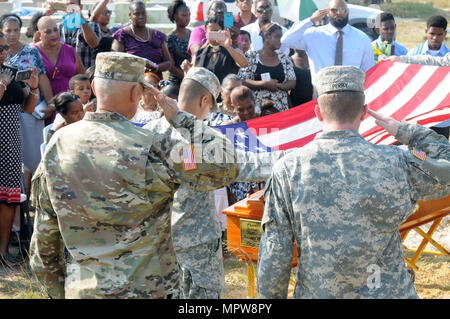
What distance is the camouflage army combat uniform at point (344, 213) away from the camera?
2.53 meters

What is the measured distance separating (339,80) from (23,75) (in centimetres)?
406

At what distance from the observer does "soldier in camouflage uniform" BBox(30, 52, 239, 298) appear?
8.29 ft

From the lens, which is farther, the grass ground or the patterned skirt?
the grass ground

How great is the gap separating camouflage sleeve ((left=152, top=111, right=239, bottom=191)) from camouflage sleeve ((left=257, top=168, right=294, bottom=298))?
0.70 ft

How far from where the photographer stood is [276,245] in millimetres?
2590

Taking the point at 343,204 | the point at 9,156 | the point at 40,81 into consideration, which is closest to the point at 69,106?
the point at 9,156

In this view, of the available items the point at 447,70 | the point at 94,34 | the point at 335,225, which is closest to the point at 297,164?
the point at 335,225

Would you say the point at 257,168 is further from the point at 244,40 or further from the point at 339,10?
the point at 244,40

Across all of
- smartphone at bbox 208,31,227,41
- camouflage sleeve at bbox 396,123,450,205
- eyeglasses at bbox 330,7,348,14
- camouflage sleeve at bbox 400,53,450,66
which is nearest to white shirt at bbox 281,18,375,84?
eyeglasses at bbox 330,7,348,14

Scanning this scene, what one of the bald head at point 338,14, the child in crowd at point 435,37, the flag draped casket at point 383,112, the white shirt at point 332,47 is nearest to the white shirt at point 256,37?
the white shirt at point 332,47

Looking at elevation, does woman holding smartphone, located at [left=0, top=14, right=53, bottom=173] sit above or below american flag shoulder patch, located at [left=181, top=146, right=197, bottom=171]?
below

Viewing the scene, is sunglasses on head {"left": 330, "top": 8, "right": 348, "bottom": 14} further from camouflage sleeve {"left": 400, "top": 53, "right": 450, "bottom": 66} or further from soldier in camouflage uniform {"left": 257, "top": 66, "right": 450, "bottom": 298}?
soldier in camouflage uniform {"left": 257, "top": 66, "right": 450, "bottom": 298}

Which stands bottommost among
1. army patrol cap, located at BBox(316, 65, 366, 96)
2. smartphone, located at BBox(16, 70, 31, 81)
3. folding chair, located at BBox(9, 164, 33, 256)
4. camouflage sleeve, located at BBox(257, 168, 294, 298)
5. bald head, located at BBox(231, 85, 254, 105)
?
folding chair, located at BBox(9, 164, 33, 256)

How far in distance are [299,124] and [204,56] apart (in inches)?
88.6
